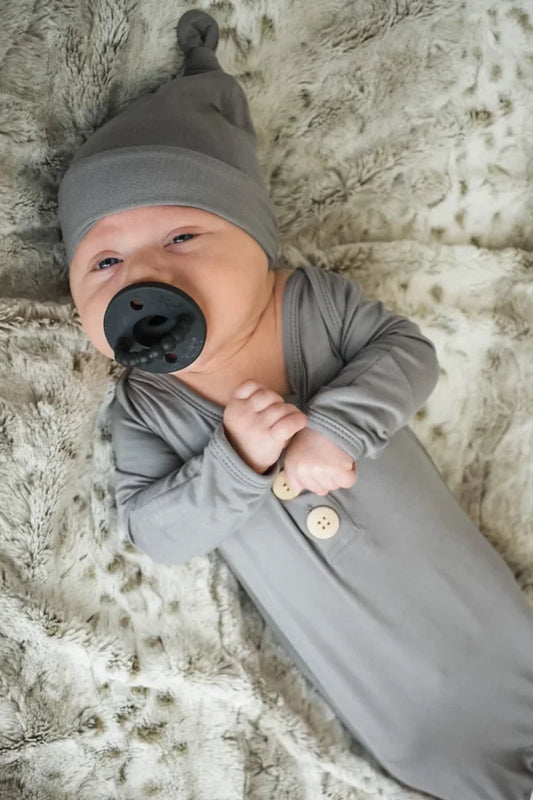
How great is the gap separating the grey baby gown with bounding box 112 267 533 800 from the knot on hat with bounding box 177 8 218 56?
409 mm

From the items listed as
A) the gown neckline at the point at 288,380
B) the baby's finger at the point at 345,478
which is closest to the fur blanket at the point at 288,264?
the gown neckline at the point at 288,380

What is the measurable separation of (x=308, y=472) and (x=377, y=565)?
224 mm

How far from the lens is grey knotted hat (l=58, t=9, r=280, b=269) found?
109cm

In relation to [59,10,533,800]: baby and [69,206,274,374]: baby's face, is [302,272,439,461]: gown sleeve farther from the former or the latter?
[69,206,274,374]: baby's face

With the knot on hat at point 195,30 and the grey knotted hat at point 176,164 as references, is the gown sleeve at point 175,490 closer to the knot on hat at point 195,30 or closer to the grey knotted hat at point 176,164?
the grey knotted hat at point 176,164

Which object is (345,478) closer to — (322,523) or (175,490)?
(322,523)

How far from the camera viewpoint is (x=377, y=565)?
1202 millimetres

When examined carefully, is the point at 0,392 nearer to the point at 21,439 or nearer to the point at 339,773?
the point at 21,439

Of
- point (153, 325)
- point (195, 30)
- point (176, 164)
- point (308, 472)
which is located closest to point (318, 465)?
point (308, 472)

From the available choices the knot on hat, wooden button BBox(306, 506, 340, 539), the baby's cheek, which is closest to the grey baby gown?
wooden button BBox(306, 506, 340, 539)

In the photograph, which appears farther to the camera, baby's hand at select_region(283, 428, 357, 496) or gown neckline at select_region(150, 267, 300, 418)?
gown neckline at select_region(150, 267, 300, 418)

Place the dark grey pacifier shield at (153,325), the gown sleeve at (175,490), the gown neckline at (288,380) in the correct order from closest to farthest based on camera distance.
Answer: the dark grey pacifier shield at (153,325), the gown sleeve at (175,490), the gown neckline at (288,380)

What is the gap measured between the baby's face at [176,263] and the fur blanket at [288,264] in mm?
138

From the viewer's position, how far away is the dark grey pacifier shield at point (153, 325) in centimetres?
98
